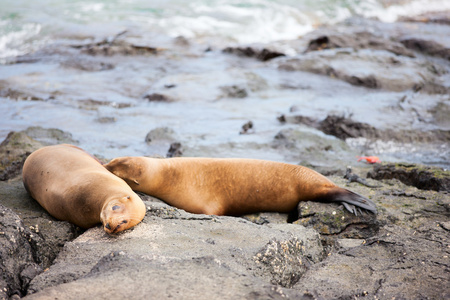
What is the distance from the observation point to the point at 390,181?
16.2 feet

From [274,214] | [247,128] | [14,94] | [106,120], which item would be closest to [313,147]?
[247,128]

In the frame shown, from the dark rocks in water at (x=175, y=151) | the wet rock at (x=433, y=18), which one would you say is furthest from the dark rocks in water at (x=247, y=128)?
the wet rock at (x=433, y=18)

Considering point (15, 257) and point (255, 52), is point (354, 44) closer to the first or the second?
point (255, 52)

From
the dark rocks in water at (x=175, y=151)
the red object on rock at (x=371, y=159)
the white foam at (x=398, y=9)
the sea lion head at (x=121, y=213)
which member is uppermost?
the sea lion head at (x=121, y=213)

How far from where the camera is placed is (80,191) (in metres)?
3.56

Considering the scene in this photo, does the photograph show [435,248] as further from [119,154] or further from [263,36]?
[263,36]

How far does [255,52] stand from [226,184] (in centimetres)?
928

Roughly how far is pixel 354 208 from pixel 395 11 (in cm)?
2131

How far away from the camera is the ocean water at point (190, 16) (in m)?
15.9

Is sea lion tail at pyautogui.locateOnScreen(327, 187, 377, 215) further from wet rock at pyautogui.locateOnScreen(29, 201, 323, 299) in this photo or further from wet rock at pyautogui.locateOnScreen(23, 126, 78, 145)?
wet rock at pyautogui.locateOnScreen(23, 126, 78, 145)

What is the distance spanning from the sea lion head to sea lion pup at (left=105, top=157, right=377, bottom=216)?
86 cm

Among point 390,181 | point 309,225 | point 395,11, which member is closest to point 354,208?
point 309,225

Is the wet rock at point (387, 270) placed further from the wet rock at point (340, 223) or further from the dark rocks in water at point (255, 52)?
the dark rocks in water at point (255, 52)

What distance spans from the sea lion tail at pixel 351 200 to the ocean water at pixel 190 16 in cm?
1215
